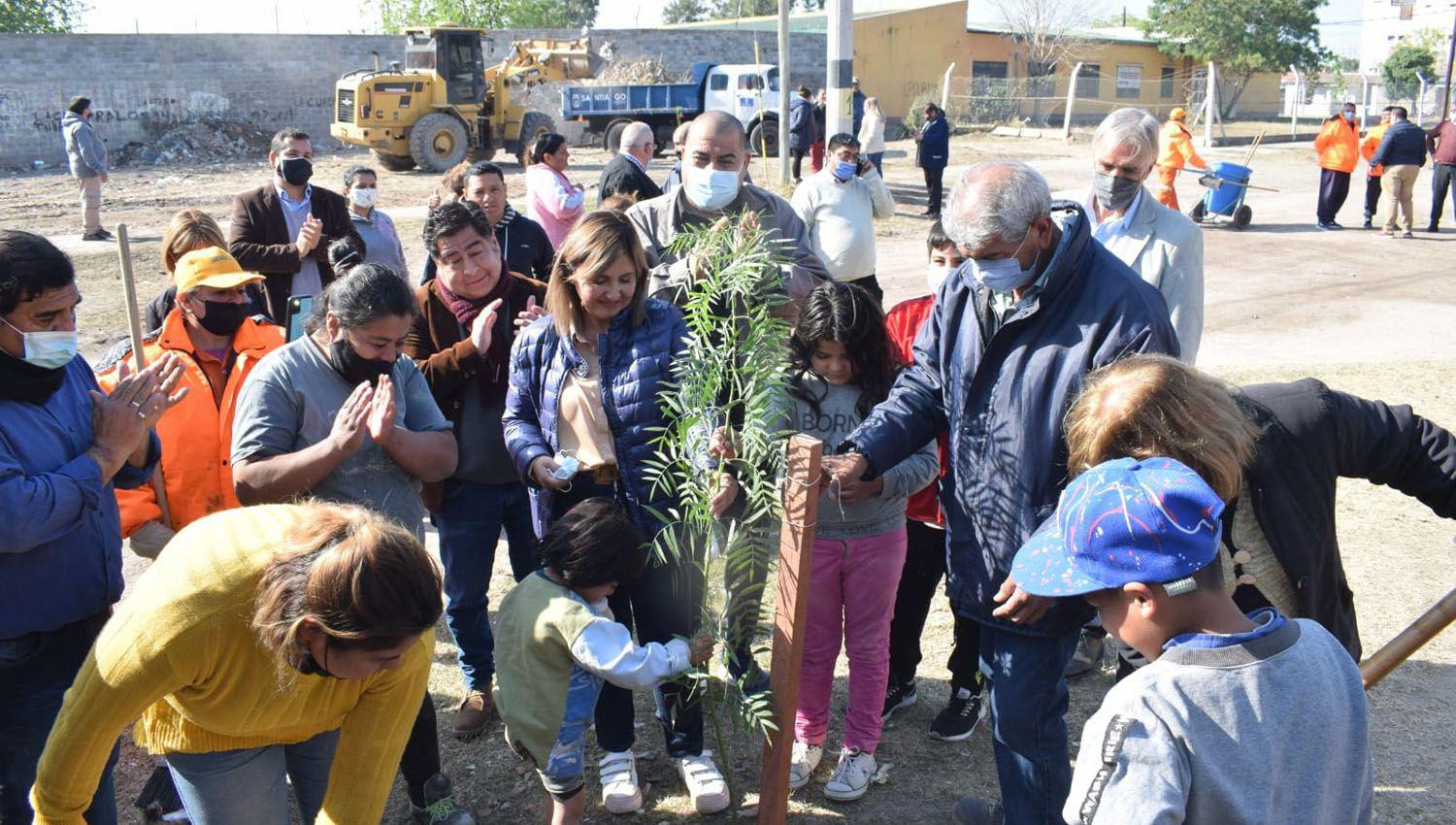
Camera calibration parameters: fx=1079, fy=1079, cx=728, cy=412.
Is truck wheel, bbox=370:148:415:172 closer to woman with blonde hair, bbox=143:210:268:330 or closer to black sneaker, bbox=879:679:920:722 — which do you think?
woman with blonde hair, bbox=143:210:268:330

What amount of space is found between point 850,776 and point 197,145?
99.9 ft

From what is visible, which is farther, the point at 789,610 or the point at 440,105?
A: the point at 440,105

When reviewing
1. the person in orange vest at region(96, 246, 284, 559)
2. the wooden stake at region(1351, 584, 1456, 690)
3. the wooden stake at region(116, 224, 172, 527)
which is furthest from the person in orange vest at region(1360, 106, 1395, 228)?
the wooden stake at region(116, 224, 172, 527)

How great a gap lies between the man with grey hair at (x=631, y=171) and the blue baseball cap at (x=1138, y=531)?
17.3 ft

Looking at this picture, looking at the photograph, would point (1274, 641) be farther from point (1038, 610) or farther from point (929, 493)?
point (929, 493)

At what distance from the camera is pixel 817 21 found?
148 feet

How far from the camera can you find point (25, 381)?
2805 mm

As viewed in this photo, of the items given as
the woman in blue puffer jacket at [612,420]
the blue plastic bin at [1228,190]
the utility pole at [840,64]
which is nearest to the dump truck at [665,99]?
the blue plastic bin at [1228,190]

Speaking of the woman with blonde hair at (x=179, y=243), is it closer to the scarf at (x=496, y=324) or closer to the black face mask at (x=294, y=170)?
the scarf at (x=496, y=324)

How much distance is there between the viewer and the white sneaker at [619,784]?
3611mm

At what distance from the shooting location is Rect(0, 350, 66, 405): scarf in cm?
276

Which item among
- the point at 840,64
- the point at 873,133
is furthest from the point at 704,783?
the point at 873,133

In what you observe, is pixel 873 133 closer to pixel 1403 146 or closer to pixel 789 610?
pixel 1403 146

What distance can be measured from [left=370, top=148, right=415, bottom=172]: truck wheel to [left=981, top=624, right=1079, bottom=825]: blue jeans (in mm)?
22778
